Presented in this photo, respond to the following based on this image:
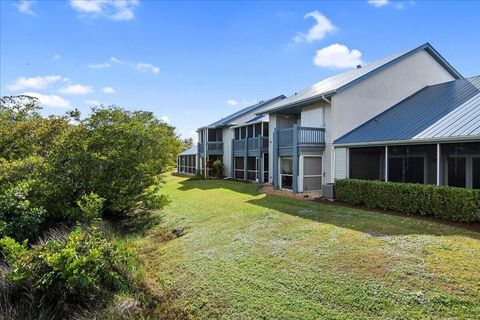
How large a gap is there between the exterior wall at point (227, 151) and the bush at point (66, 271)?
22.3m

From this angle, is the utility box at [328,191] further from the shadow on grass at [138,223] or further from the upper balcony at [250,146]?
the upper balcony at [250,146]

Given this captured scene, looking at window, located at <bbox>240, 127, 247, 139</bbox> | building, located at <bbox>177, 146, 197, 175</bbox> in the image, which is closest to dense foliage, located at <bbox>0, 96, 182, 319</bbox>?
window, located at <bbox>240, 127, 247, 139</bbox>

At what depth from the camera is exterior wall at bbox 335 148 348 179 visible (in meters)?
15.9

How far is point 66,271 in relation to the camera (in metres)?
6.50

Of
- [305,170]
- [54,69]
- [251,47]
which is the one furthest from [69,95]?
[305,170]

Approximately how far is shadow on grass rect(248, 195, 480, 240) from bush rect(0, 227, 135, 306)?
6.63 metres

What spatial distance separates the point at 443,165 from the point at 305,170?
21.7 ft

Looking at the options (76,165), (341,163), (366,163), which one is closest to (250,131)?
(341,163)

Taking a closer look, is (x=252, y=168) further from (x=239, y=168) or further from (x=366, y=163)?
(x=366, y=163)

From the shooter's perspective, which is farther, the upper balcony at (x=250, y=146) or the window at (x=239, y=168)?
the window at (x=239, y=168)

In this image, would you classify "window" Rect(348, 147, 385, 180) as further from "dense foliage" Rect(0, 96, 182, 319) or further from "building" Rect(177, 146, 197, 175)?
"building" Rect(177, 146, 197, 175)

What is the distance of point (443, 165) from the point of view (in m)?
13.8

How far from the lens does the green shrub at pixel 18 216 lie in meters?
10.3

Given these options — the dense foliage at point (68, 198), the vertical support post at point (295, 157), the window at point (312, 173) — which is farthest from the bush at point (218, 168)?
the window at point (312, 173)
